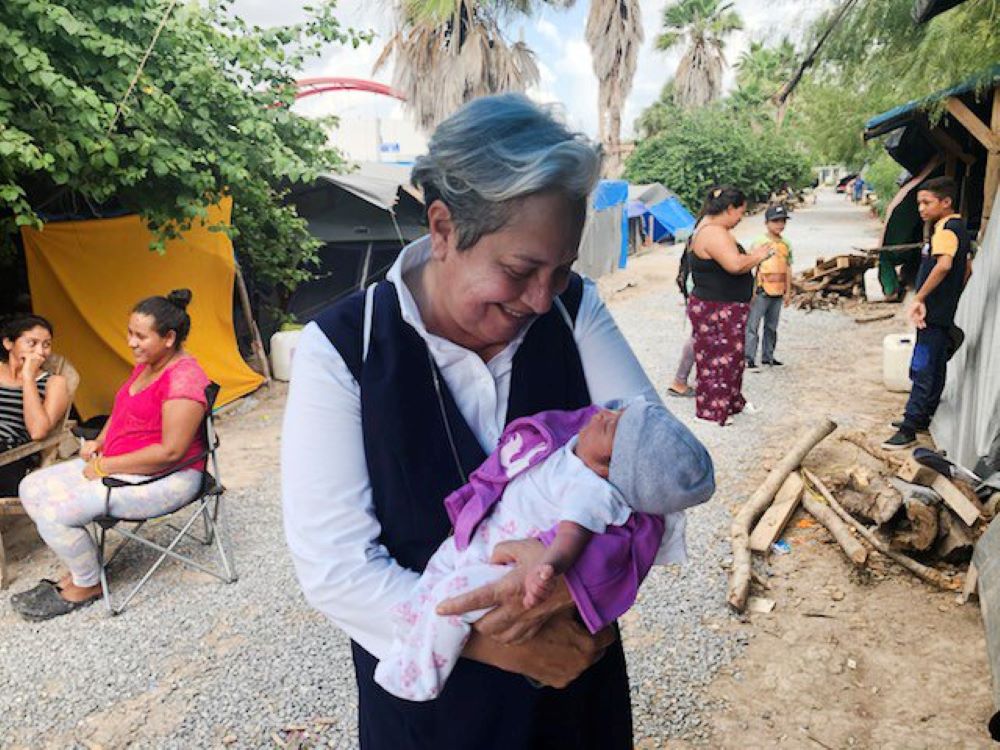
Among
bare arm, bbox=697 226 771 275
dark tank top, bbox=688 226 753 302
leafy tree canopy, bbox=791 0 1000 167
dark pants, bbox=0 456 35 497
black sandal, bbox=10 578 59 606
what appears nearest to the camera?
black sandal, bbox=10 578 59 606

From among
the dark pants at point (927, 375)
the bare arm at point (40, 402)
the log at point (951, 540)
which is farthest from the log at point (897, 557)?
the bare arm at point (40, 402)

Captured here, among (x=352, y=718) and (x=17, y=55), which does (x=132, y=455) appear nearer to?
(x=352, y=718)

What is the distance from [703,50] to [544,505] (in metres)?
40.4

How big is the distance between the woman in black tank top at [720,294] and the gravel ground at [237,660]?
1.72 metres

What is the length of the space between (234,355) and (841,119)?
17.1 meters

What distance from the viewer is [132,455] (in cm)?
361

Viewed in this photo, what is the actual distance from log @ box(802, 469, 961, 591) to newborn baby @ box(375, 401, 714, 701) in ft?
10.3

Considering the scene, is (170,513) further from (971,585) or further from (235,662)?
(971,585)

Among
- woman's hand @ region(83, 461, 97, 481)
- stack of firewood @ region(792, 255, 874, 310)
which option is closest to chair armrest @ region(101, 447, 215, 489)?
woman's hand @ region(83, 461, 97, 481)

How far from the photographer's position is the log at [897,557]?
141 inches

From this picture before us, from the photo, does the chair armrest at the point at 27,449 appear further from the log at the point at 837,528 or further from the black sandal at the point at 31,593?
the log at the point at 837,528

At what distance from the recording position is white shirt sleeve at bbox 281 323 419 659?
112 centimetres

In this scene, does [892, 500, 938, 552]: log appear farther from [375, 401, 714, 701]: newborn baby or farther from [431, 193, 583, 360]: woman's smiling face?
[431, 193, 583, 360]: woman's smiling face

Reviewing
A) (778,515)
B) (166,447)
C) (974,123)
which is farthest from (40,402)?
(974,123)
